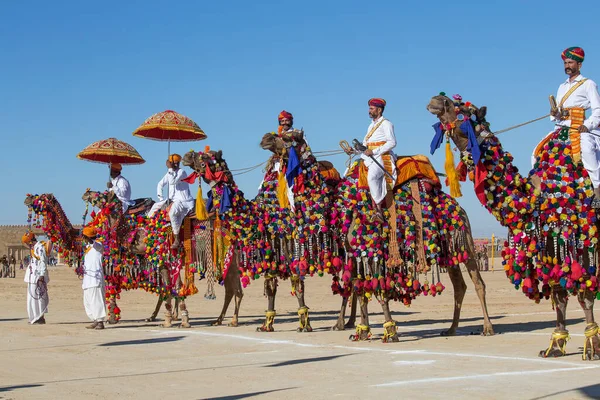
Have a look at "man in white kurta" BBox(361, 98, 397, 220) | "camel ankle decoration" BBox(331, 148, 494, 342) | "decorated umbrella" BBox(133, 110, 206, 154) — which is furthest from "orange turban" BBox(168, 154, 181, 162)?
"man in white kurta" BBox(361, 98, 397, 220)

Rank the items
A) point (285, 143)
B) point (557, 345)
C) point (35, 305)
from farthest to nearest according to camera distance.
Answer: point (35, 305)
point (285, 143)
point (557, 345)

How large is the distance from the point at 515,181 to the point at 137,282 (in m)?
9.05

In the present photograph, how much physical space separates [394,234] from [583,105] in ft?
11.5

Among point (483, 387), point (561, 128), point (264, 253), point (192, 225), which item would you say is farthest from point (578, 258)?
point (192, 225)

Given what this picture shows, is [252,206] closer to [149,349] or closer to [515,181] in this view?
[149,349]

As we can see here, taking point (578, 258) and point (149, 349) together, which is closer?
point (578, 258)

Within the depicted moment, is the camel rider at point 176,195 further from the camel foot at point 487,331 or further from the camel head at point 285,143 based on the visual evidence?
the camel foot at point 487,331

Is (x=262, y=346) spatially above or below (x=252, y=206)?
below

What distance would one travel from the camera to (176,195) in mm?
16109

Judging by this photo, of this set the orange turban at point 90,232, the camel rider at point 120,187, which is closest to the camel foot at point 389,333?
the orange turban at point 90,232

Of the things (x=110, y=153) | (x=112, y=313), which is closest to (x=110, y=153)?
(x=110, y=153)

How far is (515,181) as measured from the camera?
1006 cm

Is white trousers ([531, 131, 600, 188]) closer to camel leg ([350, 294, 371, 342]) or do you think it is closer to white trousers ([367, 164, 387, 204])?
white trousers ([367, 164, 387, 204])

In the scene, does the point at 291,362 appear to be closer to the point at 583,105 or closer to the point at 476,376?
the point at 476,376
